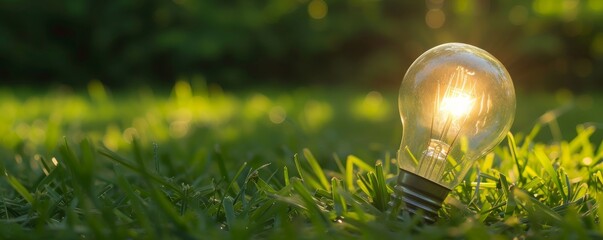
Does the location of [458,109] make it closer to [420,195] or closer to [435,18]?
[420,195]

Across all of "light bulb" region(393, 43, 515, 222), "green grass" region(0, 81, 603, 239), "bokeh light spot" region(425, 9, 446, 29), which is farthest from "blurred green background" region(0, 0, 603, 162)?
"light bulb" region(393, 43, 515, 222)

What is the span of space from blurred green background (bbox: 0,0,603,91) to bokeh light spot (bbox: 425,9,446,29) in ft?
0.04

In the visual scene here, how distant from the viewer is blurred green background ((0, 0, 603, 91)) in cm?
736

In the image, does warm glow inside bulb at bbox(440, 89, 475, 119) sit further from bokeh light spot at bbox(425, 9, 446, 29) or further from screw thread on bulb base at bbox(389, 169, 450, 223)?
bokeh light spot at bbox(425, 9, 446, 29)

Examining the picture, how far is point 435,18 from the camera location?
7.71 meters

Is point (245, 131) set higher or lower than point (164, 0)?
lower

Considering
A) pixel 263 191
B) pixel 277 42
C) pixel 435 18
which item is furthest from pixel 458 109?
pixel 435 18

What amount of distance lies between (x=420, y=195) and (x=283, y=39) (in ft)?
21.4

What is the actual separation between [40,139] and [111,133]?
268 millimetres

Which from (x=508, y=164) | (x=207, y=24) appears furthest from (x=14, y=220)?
(x=207, y=24)

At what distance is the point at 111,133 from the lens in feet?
10.2

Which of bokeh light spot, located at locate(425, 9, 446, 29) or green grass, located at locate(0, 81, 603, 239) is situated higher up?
bokeh light spot, located at locate(425, 9, 446, 29)

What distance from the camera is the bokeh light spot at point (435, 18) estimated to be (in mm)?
7641

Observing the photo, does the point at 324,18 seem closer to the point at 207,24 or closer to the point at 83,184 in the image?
the point at 207,24
